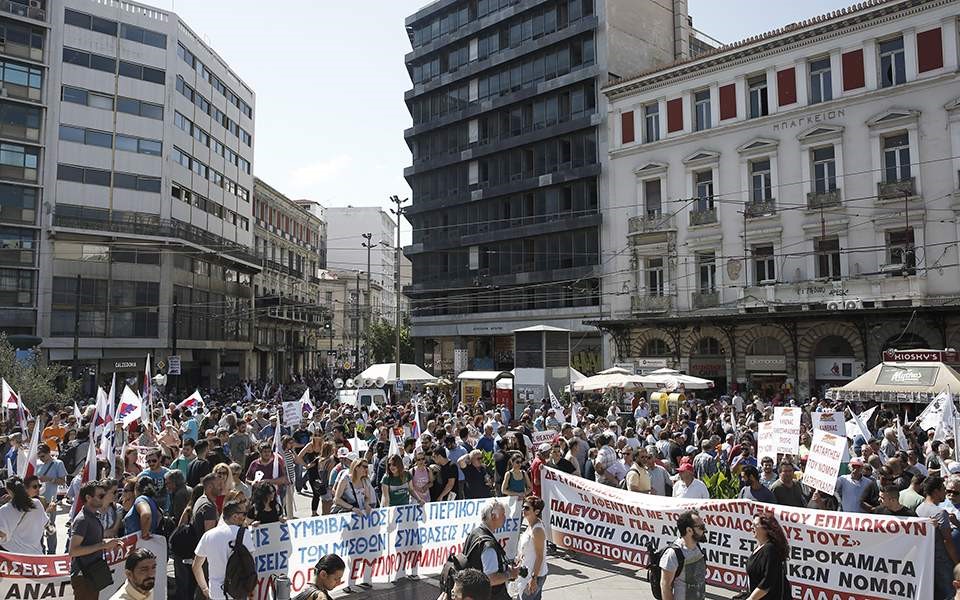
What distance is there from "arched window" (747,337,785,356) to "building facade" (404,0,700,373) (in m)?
9.98

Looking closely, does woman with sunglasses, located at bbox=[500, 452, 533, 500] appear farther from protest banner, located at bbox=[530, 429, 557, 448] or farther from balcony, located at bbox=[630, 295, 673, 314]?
balcony, located at bbox=[630, 295, 673, 314]

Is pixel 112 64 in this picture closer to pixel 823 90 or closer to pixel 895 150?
pixel 823 90

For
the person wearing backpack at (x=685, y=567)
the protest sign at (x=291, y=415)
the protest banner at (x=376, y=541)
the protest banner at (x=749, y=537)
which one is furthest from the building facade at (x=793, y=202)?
the person wearing backpack at (x=685, y=567)

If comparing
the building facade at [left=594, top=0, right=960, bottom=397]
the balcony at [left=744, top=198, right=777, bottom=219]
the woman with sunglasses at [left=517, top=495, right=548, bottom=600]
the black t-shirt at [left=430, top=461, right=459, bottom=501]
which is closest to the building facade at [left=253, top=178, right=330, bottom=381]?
A: the building facade at [left=594, top=0, right=960, bottom=397]

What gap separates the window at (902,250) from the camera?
32.3 m

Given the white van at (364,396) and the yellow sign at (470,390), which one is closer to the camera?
the white van at (364,396)

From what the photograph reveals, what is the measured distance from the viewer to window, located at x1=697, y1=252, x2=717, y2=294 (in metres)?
39.6

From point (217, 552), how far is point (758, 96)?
125 ft

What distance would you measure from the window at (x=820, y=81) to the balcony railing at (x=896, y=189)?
5.18 meters

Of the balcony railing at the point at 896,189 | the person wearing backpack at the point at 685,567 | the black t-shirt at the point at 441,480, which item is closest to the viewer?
the person wearing backpack at the point at 685,567

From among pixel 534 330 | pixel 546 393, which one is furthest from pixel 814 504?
pixel 534 330

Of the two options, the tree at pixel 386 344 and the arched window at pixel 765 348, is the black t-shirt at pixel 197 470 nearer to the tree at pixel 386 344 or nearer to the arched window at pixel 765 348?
the arched window at pixel 765 348

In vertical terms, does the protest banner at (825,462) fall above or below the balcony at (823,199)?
below

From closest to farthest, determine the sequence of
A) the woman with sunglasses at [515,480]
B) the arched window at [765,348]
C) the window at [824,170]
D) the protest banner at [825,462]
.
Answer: the protest banner at [825,462] < the woman with sunglasses at [515,480] < the window at [824,170] < the arched window at [765,348]
